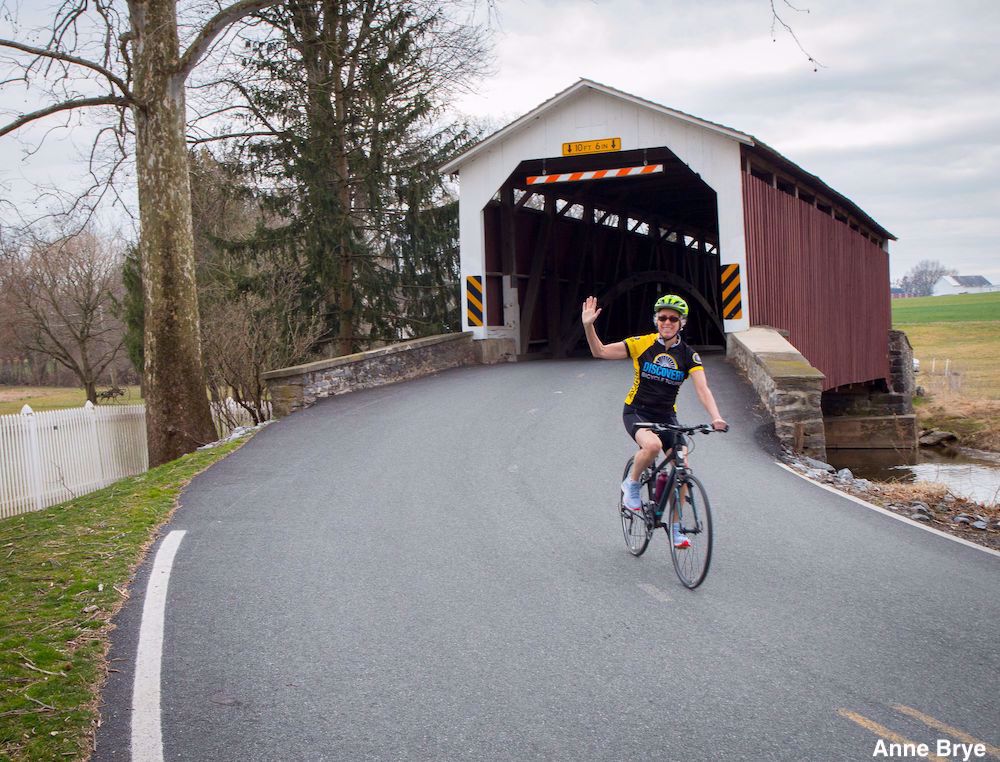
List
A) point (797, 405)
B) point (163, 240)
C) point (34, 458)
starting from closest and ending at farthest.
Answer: point (797, 405) → point (34, 458) → point (163, 240)

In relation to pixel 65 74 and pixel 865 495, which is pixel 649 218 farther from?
pixel 865 495

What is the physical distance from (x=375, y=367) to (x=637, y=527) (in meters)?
10.5

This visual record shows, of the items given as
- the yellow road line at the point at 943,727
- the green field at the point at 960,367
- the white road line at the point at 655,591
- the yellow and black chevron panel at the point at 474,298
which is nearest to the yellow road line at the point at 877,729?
the yellow road line at the point at 943,727

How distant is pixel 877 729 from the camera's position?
3793mm

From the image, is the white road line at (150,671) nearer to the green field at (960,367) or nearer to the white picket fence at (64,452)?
A: the white picket fence at (64,452)

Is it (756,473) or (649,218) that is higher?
(649,218)

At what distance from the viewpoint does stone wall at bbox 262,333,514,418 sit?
14.5m

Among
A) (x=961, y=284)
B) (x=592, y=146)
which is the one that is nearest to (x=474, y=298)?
(x=592, y=146)

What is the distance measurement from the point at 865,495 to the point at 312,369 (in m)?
8.43

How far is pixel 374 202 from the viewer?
23.4 metres

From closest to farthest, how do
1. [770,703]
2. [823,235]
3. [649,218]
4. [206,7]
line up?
1. [770,703]
2. [206,7]
3. [823,235]
4. [649,218]

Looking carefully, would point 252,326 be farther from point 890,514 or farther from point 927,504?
point 890,514

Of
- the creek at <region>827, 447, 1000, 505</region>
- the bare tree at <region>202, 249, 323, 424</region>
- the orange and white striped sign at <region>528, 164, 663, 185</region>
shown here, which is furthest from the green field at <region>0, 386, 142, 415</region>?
the creek at <region>827, 447, 1000, 505</region>

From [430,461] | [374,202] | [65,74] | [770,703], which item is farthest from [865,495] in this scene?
[374,202]
